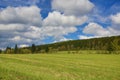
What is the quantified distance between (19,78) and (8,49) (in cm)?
18070

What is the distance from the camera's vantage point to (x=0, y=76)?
19.8m

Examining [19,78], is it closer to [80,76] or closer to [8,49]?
[80,76]

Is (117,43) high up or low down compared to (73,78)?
up

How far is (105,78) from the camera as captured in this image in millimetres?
27172

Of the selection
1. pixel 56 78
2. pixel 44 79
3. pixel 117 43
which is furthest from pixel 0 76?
pixel 117 43

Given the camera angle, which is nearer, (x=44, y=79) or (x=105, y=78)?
(x=44, y=79)

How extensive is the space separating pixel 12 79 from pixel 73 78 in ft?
25.9

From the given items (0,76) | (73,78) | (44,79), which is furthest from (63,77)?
(0,76)

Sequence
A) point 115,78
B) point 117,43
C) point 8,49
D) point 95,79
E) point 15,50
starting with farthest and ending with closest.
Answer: point 8,49 < point 15,50 < point 117,43 < point 115,78 < point 95,79

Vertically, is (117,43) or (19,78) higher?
(117,43)

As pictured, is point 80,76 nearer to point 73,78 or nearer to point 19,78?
point 73,78

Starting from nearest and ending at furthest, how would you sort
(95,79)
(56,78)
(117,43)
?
(56,78) → (95,79) → (117,43)

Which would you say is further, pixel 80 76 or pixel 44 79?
pixel 80 76

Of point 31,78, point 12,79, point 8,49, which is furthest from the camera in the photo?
point 8,49
